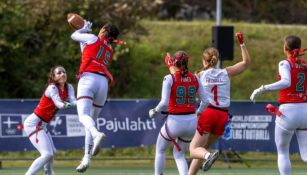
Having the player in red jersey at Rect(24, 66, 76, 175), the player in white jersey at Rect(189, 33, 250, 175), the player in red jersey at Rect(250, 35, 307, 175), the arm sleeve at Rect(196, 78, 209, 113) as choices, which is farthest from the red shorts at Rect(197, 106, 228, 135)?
the player in red jersey at Rect(24, 66, 76, 175)

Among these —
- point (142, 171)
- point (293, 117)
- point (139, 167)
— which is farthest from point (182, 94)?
point (139, 167)

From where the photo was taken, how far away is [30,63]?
98.7ft

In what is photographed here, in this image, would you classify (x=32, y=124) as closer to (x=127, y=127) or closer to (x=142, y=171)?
(x=142, y=171)

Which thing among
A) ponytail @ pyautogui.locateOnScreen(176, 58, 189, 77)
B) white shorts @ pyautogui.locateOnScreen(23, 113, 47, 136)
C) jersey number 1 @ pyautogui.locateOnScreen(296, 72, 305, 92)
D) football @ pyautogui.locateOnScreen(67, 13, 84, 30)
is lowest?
white shorts @ pyautogui.locateOnScreen(23, 113, 47, 136)

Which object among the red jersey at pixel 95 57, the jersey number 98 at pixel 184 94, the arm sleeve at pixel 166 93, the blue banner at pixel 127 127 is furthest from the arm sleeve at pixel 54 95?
the blue banner at pixel 127 127

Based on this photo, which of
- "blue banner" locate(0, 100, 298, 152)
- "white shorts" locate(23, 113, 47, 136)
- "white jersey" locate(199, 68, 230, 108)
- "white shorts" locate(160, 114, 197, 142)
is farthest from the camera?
"blue banner" locate(0, 100, 298, 152)

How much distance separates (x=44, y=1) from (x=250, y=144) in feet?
32.1

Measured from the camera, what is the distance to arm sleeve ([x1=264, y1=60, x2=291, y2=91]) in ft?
49.6

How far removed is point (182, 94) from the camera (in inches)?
605

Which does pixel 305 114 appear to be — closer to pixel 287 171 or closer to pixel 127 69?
pixel 287 171

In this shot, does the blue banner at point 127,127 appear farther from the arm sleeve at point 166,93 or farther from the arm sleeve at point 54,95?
the arm sleeve at point 166,93

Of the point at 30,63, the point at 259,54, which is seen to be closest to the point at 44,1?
the point at 30,63

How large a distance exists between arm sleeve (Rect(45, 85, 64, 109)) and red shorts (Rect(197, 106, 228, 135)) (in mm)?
2238

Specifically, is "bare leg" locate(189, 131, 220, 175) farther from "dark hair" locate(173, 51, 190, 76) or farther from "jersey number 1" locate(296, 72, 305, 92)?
"jersey number 1" locate(296, 72, 305, 92)
